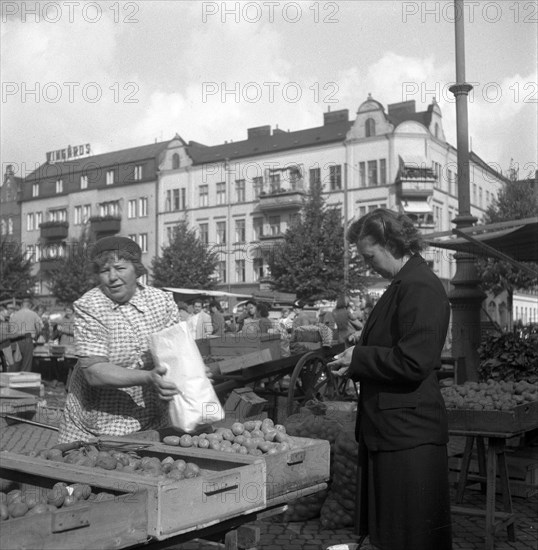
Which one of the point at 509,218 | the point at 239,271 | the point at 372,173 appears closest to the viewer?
the point at 509,218

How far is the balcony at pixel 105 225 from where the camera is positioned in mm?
56562

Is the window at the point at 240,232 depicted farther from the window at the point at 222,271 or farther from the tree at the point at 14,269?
the tree at the point at 14,269

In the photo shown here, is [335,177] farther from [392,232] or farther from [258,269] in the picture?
[392,232]

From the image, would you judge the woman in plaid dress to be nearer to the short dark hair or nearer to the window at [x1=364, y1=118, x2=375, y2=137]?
the short dark hair

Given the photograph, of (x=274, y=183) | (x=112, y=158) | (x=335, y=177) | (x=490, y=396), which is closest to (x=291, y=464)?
(x=490, y=396)

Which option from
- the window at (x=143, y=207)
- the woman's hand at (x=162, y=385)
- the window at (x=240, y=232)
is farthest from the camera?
the window at (x=143, y=207)

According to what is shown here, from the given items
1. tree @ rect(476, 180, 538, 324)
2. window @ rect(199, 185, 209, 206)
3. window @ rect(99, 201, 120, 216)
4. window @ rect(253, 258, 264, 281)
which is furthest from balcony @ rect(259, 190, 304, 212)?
tree @ rect(476, 180, 538, 324)

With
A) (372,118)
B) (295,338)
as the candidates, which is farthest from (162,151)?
(295,338)

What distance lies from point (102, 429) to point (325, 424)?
2.59 meters

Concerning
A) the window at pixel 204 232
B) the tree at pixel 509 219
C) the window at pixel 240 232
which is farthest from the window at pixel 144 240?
the tree at pixel 509 219

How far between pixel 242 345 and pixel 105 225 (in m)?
51.0

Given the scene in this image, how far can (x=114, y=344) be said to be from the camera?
313 cm

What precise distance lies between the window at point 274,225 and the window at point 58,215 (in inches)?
823

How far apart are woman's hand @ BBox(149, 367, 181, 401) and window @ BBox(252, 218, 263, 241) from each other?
4694 centimetres
